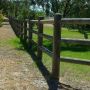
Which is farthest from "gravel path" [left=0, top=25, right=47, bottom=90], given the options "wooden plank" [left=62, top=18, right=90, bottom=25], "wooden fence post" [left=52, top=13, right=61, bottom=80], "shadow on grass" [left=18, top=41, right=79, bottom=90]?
"wooden plank" [left=62, top=18, right=90, bottom=25]

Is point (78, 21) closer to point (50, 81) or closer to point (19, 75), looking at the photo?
point (50, 81)

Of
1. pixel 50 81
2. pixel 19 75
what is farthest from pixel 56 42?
pixel 19 75

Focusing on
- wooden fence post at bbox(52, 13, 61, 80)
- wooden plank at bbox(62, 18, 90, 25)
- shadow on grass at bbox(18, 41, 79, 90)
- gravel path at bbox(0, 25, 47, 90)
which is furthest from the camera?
wooden fence post at bbox(52, 13, 61, 80)

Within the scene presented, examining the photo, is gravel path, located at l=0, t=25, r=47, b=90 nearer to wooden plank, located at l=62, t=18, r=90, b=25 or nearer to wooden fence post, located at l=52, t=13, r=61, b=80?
wooden fence post, located at l=52, t=13, r=61, b=80

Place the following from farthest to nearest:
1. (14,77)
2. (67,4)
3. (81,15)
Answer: (81,15) → (67,4) → (14,77)

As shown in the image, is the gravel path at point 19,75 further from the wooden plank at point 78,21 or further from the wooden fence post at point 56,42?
the wooden plank at point 78,21

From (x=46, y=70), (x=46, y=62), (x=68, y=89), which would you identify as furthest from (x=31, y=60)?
(x=68, y=89)

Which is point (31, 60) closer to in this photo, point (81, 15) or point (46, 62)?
point (46, 62)

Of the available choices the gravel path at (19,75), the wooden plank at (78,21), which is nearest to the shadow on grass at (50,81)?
the gravel path at (19,75)

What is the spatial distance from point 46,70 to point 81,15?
15.0m

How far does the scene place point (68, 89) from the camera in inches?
278

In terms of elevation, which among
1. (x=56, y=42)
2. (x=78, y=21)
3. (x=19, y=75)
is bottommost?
(x=19, y=75)

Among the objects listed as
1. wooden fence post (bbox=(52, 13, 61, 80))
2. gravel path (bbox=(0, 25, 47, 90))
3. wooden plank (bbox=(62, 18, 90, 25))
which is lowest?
gravel path (bbox=(0, 25, 47, 90))

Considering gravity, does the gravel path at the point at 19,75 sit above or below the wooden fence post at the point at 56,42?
below
